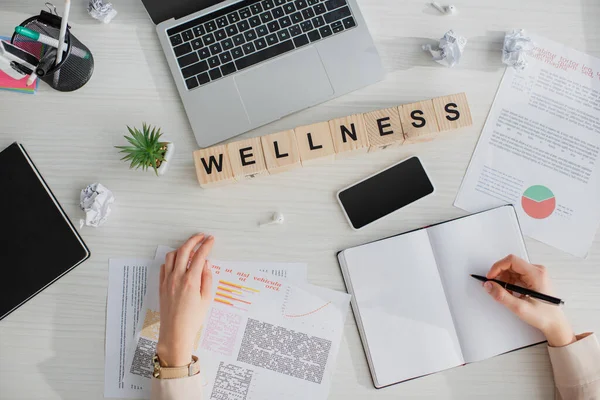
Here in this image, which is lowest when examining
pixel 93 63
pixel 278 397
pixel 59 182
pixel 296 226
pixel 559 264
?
pixel 278 397

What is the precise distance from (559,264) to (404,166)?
1.18 feet

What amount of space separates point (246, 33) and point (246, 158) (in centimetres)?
24

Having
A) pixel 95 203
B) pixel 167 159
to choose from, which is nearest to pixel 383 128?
pixel 167 159

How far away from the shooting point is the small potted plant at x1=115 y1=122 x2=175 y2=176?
88cm

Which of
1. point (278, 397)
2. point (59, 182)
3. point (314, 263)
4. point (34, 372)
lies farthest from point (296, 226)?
point (34, 372)

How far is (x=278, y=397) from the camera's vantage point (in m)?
0.90

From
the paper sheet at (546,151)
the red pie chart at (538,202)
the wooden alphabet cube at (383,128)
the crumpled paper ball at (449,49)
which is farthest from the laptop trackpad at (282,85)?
the red pie chart at (538,202)

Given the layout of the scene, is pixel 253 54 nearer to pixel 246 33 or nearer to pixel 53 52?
pixel 246 33

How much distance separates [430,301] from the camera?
920 millimetres

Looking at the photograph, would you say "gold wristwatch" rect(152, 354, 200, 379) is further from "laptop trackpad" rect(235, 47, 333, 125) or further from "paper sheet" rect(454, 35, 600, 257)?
"paper sheet" rect(454, 35, 600, 257)

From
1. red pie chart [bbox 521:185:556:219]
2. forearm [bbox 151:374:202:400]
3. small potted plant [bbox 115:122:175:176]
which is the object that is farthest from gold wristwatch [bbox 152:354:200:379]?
red pie chart [bbox 521:185:556:219]

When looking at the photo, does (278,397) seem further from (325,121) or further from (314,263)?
(325,121)

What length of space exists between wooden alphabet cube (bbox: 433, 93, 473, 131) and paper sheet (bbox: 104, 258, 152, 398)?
62cm

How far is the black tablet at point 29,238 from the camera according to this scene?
90 centimetres
